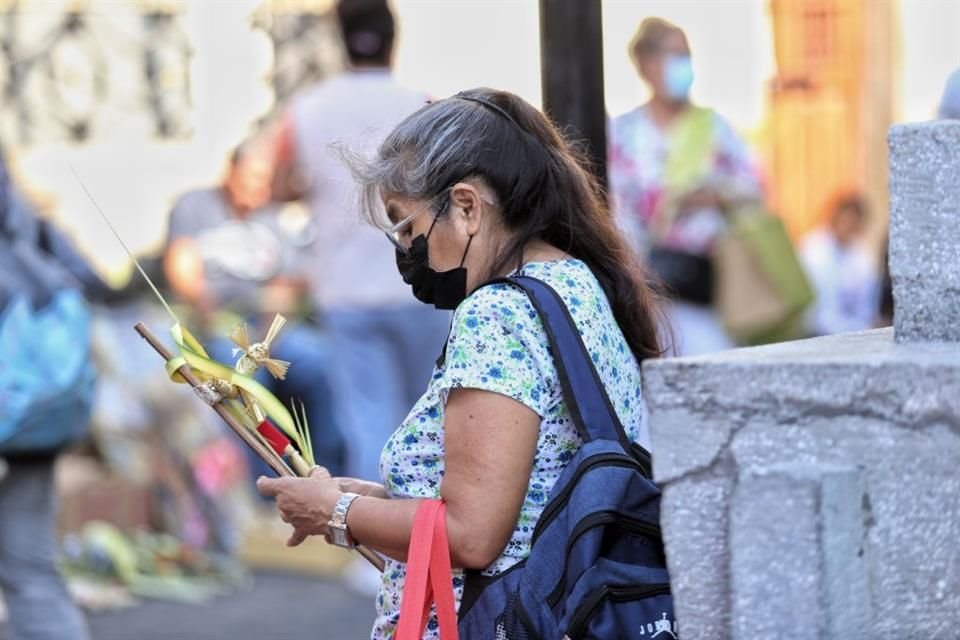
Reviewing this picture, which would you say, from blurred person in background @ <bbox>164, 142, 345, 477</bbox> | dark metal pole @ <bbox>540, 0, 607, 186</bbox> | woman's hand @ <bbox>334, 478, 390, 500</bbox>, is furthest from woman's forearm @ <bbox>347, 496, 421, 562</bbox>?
blurred person in background @ <bbox>164, 142, 345, 477</bbox>

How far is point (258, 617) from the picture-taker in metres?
6.50

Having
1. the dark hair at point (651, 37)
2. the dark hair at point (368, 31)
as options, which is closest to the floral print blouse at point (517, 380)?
the dark hair at point (368, 31)

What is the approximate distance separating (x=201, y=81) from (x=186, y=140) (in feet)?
1.16

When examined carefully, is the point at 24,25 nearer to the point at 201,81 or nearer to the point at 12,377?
the point at 201,81

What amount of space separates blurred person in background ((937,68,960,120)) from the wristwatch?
55.3 inches

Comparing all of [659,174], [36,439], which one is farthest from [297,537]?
[659,174]

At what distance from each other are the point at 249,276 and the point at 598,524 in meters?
6.11

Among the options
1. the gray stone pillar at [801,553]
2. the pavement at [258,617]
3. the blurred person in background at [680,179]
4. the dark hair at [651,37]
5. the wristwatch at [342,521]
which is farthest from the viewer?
the dark hair at [651,37]

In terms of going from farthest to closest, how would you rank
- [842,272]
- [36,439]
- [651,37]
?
[842,272] < [651,37] < [36,439]

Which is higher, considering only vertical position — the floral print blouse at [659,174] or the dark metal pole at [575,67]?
the dark metal pole at [575,67]

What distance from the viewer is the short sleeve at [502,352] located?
2.66 meters

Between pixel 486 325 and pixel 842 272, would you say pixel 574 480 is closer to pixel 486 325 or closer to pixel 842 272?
pixel 486 325

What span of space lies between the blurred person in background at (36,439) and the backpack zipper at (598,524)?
7.63 ft

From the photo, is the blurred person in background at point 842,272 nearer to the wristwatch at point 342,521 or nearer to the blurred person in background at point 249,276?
the blurred person in background at point 249,276
